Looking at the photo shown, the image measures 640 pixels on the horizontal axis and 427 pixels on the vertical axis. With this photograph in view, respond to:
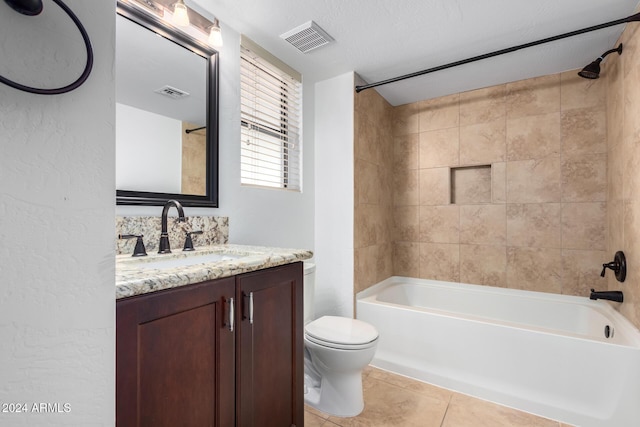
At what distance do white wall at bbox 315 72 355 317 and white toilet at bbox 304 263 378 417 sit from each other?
602mm

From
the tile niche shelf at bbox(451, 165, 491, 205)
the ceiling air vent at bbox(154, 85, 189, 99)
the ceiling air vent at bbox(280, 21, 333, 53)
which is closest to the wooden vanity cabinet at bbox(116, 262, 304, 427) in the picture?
the ceiling air vent at bbox(154, 85, 189, 99)

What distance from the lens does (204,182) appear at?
171cm

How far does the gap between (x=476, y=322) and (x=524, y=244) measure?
40.2 inches

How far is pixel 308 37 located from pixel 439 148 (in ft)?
5.39

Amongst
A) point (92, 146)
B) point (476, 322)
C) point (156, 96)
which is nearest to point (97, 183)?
point (92, 146)

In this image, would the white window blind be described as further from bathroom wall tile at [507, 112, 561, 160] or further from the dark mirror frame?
bathroom wall tile at [507, 112, 561, 160]

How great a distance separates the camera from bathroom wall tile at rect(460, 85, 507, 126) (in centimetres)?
268

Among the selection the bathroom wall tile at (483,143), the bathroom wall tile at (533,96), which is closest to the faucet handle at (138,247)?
the bathroom wall tile at (483,143)

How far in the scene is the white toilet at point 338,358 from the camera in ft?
5.57

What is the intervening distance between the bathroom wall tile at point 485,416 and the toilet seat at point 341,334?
62cm

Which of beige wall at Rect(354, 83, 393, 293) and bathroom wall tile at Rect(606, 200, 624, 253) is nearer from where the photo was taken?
bathroom wall tile at Rect(606, 200, 624, 253)

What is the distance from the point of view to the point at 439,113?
2951 millimetres

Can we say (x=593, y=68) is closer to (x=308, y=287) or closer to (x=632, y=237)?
(x=632, y=237)

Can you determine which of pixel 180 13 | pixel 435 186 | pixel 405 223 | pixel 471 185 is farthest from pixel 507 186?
pixel 180 13
